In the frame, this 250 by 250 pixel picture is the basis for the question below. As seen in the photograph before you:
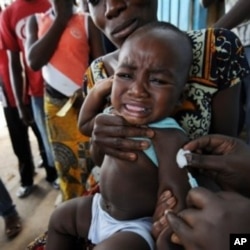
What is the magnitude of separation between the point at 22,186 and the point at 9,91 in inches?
35.2

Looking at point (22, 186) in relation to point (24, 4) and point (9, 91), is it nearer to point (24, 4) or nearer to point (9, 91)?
point (9, 91)

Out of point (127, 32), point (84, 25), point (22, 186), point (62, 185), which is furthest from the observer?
point (22, 186)

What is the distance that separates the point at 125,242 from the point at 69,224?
276mm

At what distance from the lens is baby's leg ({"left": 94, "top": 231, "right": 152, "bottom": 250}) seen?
2.73 ft

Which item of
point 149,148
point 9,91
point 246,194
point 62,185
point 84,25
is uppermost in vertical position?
point 84,25

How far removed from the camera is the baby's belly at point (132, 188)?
3.06ft

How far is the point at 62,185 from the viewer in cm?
206

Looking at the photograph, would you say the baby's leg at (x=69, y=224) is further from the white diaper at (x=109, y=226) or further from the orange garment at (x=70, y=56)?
the orange garment at (x=70, y=56)

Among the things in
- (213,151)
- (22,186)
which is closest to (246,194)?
(213,151)

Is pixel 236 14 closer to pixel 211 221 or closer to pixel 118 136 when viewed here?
→ pixel 118 136

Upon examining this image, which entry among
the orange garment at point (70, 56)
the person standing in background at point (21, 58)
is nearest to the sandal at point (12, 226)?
the person standing in background at point (21, 58)

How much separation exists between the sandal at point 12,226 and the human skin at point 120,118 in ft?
5.64

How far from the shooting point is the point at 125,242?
0.84 metres

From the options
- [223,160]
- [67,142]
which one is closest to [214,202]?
[223,160]
